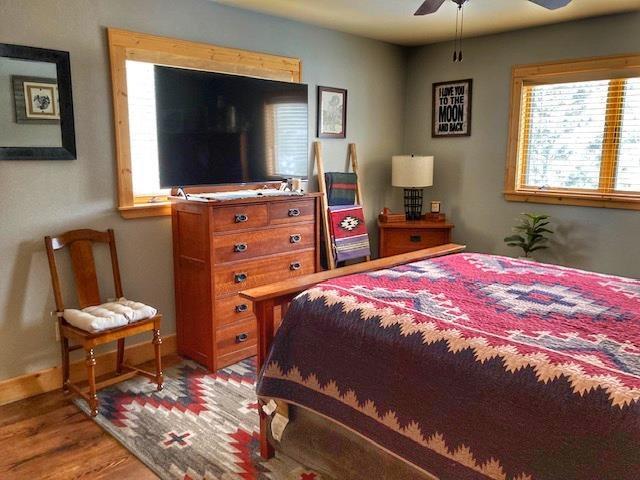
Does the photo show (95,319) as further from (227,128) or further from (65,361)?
(227,128)

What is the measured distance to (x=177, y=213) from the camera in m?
3.30

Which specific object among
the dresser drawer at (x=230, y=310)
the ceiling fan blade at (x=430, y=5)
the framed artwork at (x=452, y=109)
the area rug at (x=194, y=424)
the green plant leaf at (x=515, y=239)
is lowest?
the area rug at (x=194, y=424)

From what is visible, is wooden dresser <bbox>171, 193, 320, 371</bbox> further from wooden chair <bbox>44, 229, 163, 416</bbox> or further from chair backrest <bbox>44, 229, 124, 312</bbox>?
chair backrest <bbox>44, 229, 124, 312</bbox>

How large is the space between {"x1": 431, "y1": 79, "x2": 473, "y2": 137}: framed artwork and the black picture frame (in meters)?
3.24

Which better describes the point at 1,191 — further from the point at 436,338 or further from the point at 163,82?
the point at 436,338

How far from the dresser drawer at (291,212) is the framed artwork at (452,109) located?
1.84m

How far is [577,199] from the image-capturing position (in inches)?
158

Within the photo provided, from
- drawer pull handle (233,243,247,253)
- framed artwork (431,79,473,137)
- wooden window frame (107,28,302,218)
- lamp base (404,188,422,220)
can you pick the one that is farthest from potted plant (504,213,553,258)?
wooden window frame (107,28,302,218)

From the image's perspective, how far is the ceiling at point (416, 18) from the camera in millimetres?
3480

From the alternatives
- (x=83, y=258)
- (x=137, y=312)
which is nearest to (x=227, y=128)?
(x=83, y=258)

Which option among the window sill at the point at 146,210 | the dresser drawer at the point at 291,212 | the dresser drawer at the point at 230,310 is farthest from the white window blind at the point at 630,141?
the window sill at the point at 146,210

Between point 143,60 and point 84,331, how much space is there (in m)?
1.67

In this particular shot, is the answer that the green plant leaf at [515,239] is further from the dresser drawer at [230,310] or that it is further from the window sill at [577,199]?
the dresser drawer at [230,310]

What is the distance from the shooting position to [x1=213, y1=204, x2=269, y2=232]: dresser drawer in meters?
3.10
